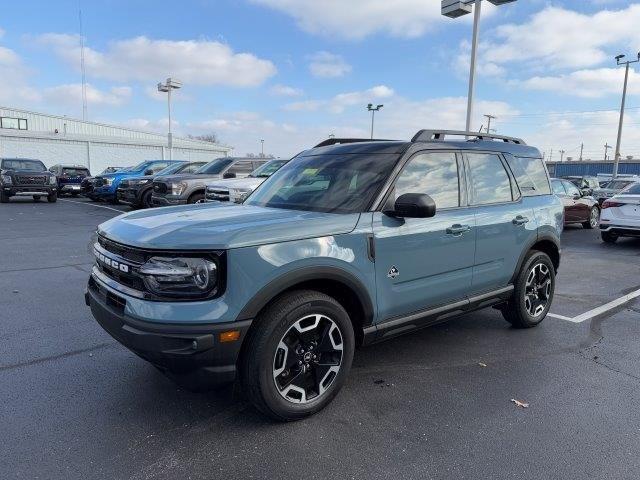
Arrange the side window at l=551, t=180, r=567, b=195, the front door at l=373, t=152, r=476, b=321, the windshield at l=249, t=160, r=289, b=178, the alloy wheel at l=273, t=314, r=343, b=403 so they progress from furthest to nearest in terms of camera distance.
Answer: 1. the side window at l=551, t=180, r=567, b=195
2. the windshield at l=249, t=160, r=289, b=178
3. the front door at l=373, t=152, r=476, b=321
4. the alloy wheel at l=273, t=314, r=343, b=403

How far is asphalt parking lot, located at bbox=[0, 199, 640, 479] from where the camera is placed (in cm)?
273

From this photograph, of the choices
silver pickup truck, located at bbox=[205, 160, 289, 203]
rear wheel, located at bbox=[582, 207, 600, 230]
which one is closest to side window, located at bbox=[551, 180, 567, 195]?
rear wheel, located at bbox=[582, 207, 600, 230]

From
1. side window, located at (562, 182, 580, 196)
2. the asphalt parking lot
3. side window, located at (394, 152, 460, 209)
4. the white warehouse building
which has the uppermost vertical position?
the white warehouse building

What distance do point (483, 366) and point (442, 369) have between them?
0.38 m

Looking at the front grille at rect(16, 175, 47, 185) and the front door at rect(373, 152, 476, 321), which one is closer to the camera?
the front door at rect(373, 152, 476, 321)

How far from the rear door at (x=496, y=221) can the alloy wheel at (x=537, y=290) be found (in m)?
0.42

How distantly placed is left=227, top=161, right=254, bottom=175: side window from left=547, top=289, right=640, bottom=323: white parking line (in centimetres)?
1009

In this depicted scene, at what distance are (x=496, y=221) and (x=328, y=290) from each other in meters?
1.94

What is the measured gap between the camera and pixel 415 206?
331 cm

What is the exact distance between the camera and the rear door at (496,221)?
4.32 m

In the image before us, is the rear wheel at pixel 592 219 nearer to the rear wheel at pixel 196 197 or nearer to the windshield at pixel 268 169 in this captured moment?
the windshield at pixel 268 169

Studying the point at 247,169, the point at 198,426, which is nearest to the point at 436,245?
the point at 198,426

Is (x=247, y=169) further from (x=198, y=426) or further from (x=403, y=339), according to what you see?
(x=198, y=426)

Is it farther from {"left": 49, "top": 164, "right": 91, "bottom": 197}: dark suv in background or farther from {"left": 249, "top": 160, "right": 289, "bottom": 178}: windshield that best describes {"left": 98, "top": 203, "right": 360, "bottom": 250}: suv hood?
{"left": 49, "top": 164, "right": 91, "bottom": 197}: dark suv in background
